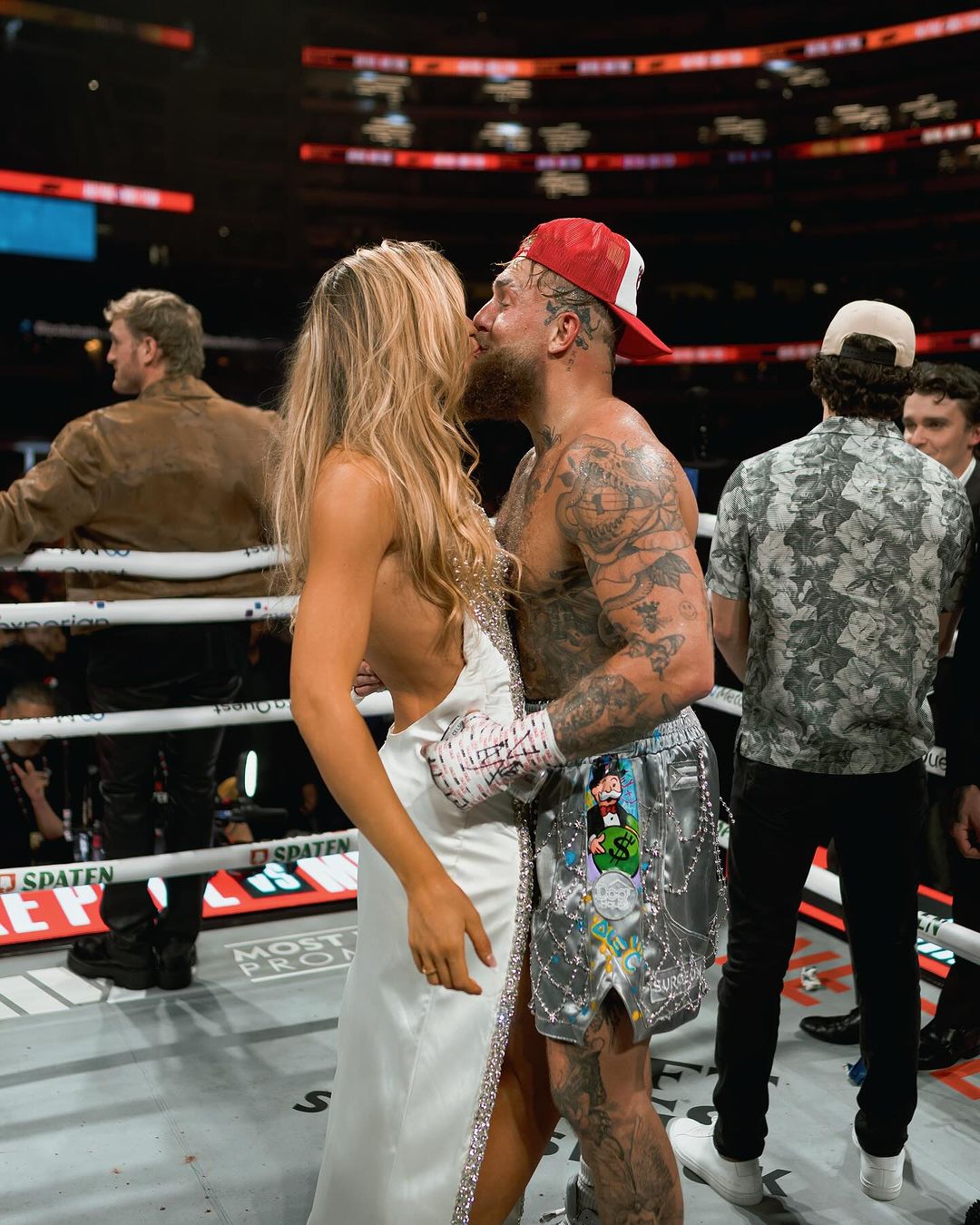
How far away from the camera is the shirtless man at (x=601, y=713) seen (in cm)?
132

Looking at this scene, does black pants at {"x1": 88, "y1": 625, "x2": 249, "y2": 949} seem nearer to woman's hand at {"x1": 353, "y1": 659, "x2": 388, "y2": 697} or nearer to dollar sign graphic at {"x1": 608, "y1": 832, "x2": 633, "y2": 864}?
woman's hand at {"x1": 353, "y1": 659, "x2": 388, "y2": 697}

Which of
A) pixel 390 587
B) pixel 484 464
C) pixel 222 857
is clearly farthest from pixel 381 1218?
pixel 484 464

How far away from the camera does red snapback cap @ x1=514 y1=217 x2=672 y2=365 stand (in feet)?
4.78

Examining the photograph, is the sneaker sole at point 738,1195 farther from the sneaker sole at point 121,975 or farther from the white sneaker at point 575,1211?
the sneaker sole at point 121,975

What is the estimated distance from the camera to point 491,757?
1.31 m

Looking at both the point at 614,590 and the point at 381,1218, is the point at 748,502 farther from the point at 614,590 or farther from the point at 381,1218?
the point at 381,1218

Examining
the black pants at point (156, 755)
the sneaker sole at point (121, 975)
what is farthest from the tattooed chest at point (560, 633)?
the sneaker sole at point (121, 975)

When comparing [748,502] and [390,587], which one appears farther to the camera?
[748,502]

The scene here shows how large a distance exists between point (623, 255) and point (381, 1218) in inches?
48.4

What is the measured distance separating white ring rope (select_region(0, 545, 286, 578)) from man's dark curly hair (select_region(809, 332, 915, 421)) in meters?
1.10

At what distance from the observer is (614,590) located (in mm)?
1340

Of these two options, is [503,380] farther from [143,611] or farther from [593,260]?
[143,611]

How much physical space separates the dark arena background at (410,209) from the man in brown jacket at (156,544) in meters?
0.19

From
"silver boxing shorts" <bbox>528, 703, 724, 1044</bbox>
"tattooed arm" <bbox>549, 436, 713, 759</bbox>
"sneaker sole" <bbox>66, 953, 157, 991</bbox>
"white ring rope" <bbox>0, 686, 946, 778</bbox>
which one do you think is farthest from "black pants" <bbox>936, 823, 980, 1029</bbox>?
"sneaker sole" <bbox>66, 953, 157, 991</bbox>
